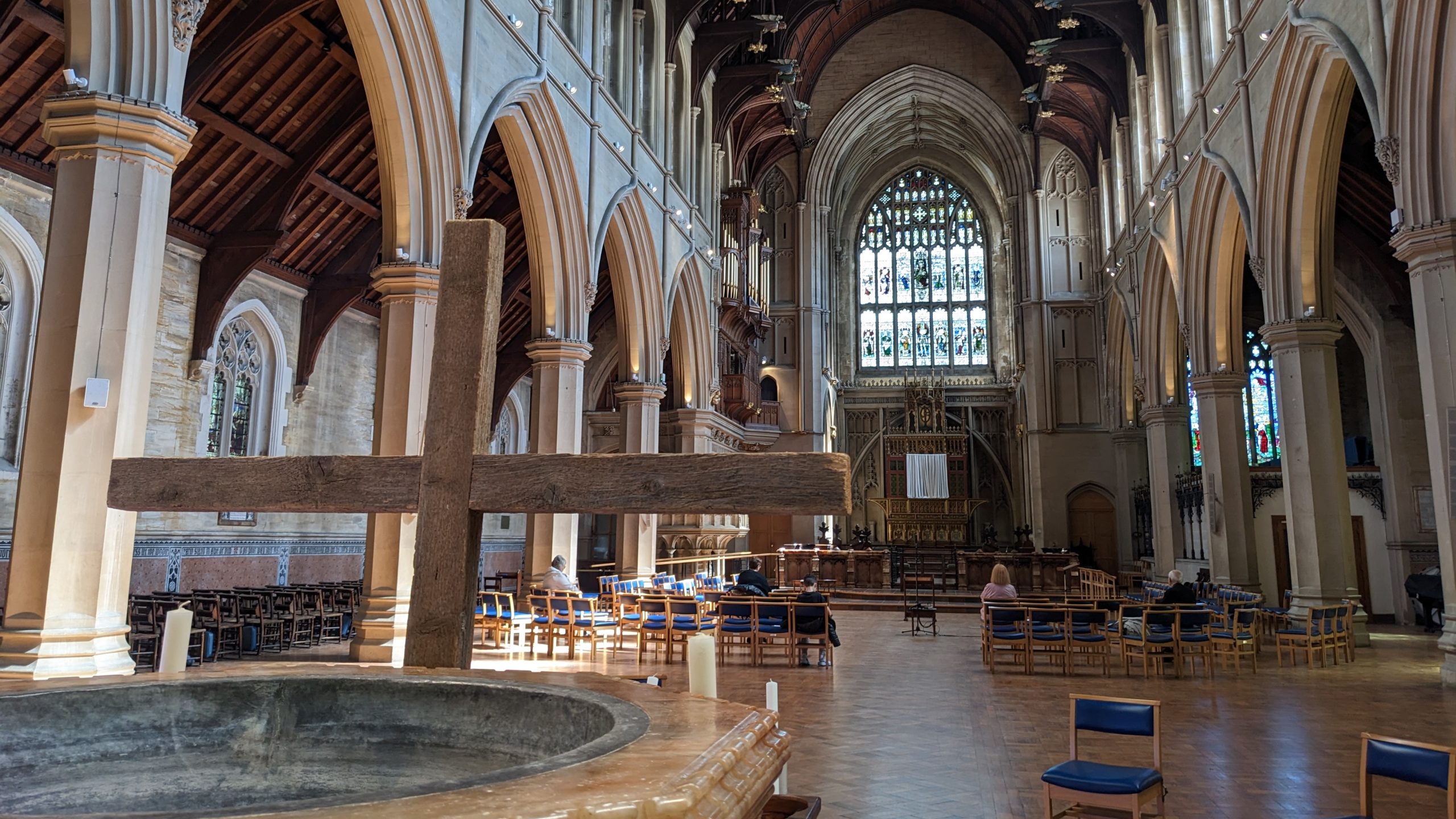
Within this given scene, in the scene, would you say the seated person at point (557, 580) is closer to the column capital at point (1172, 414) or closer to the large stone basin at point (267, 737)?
the large stone basin at point (267, 737)

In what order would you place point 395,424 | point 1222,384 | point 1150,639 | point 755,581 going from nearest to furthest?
point 1150,639
point 395,424
point 755,581
point 1222,384

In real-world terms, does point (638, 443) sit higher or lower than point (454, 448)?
higher

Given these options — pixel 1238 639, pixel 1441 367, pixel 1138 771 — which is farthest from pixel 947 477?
pixel 1138 771

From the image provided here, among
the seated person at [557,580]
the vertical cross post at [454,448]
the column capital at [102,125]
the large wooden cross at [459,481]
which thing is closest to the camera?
the large wooden cross at [459,481]

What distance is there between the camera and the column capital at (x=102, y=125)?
18.9 ft

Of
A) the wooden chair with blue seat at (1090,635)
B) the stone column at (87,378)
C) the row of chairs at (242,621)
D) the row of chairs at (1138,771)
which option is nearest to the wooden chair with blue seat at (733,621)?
the wooden chair with blue seat at (1090,635)

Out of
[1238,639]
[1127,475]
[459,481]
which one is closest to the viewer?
[459,481]

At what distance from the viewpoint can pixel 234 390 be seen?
14.2 metres

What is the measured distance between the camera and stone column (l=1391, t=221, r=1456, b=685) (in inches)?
306

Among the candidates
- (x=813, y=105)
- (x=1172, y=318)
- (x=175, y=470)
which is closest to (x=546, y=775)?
(x=175, y=470)

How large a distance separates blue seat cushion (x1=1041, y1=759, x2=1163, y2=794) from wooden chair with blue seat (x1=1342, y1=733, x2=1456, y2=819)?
0.68 m

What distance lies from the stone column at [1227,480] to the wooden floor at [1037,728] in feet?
11.3

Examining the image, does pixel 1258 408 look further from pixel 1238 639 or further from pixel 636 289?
pixel 636 289

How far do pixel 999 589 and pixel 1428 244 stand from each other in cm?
501
